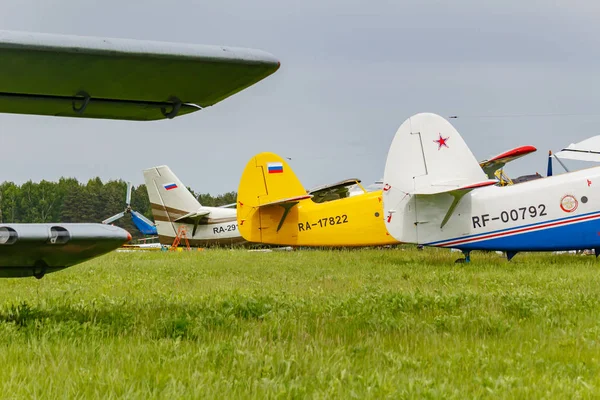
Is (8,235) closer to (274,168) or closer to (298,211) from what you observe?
(298,211)

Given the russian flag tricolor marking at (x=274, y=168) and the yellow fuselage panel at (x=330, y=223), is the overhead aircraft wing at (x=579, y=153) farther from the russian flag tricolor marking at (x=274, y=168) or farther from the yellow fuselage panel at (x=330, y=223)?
the russian flag tricolor marking at (x=274, y=168)

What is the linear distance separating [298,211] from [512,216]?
284 inches

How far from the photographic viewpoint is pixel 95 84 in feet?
14.8

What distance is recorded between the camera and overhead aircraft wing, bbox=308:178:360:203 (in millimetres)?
24062

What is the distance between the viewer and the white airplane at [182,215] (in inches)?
1142

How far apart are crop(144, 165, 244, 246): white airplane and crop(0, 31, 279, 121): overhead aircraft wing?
78.9ft

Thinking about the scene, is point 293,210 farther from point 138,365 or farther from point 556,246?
point 138,365

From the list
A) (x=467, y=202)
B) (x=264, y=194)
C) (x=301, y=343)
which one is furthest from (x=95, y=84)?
(x=264, y=194)

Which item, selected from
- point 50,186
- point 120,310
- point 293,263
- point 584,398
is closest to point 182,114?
point 120,310

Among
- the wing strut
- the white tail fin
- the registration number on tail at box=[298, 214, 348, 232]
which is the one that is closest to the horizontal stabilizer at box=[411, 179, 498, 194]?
the white tail fin

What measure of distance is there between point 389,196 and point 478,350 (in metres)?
A: 11.1

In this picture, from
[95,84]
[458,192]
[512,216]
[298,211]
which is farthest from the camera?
[298,211]

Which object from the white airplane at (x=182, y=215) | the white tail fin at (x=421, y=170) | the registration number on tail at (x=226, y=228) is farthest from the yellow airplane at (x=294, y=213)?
the white airplane at (x=182, y=215)

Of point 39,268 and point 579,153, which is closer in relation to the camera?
point 39,268
